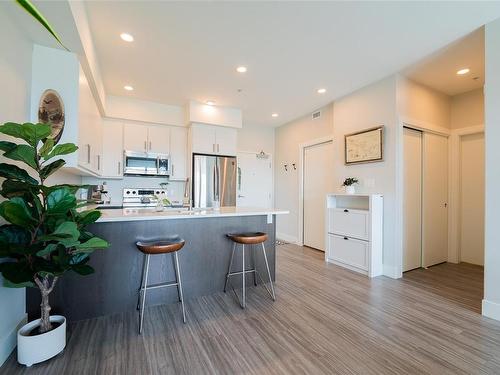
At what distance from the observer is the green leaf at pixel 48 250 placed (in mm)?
1477

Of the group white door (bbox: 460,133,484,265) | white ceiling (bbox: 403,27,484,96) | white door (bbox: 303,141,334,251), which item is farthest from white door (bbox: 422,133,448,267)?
white door (bbox: 303,141,334,251)

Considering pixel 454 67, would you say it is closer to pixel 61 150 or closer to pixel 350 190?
pixel 350 190

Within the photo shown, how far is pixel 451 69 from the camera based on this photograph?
10.4 ft

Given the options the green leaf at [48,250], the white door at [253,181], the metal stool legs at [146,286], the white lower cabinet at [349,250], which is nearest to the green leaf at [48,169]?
the green leaf at [48,250]

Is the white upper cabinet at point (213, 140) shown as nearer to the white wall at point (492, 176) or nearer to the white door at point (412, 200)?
the white door at point (412, 200)

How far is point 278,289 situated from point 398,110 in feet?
9.14

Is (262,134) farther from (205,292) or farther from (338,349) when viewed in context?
(338,349)

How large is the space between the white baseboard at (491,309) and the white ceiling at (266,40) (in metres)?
2.61

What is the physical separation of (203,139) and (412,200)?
3.54 metres

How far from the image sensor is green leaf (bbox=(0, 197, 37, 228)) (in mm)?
1382

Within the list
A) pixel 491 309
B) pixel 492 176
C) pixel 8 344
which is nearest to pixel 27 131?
pixel 8 344

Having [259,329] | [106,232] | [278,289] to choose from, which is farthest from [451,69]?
[106,232]

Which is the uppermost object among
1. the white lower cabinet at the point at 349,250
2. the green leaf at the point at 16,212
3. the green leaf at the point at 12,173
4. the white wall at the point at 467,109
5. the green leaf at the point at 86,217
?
the white wall at the point at 467,109

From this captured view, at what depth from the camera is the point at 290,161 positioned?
5.54 m
